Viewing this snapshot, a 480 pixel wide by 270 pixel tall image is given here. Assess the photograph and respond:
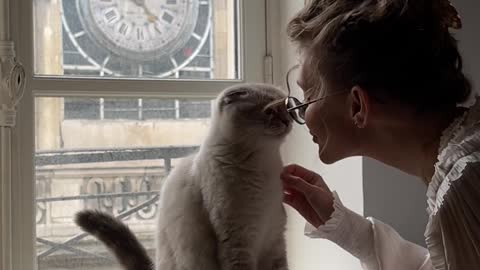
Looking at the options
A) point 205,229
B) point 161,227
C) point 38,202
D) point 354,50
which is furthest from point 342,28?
point 38,202

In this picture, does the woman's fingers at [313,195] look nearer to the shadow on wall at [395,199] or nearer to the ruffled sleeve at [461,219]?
the shadow on wall at [395,199]

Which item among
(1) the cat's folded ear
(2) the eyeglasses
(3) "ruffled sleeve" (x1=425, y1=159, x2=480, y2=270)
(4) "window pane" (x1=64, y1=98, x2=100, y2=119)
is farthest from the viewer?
(4) "window pane" (x1=64, y1=98, x2=100, y2=119)

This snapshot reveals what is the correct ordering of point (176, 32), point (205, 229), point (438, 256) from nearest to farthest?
point (438, 256) < point (205, 229) < point (176, 32)

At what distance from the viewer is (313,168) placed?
5.55 feet

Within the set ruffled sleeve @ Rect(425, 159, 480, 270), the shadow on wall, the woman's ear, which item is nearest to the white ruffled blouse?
ruffled sleeve @ Rect(425, 159, 480, 270)

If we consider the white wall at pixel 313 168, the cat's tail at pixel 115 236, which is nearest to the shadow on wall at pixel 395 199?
the white wall at pixel 313 168

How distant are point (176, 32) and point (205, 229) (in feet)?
2.21

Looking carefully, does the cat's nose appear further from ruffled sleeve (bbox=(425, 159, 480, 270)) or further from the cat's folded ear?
ruffled sleeve (bbox=(425, 159, 480, 270))

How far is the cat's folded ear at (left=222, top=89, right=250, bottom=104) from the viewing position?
1.29m

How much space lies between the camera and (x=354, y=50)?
934 mm

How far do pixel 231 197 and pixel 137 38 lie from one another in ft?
2.09

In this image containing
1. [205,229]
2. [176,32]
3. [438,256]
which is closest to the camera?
[438,256]

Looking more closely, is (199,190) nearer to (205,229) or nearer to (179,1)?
(205,229)

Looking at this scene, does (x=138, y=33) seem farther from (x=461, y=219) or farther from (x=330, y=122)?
(x=461, y=219)
